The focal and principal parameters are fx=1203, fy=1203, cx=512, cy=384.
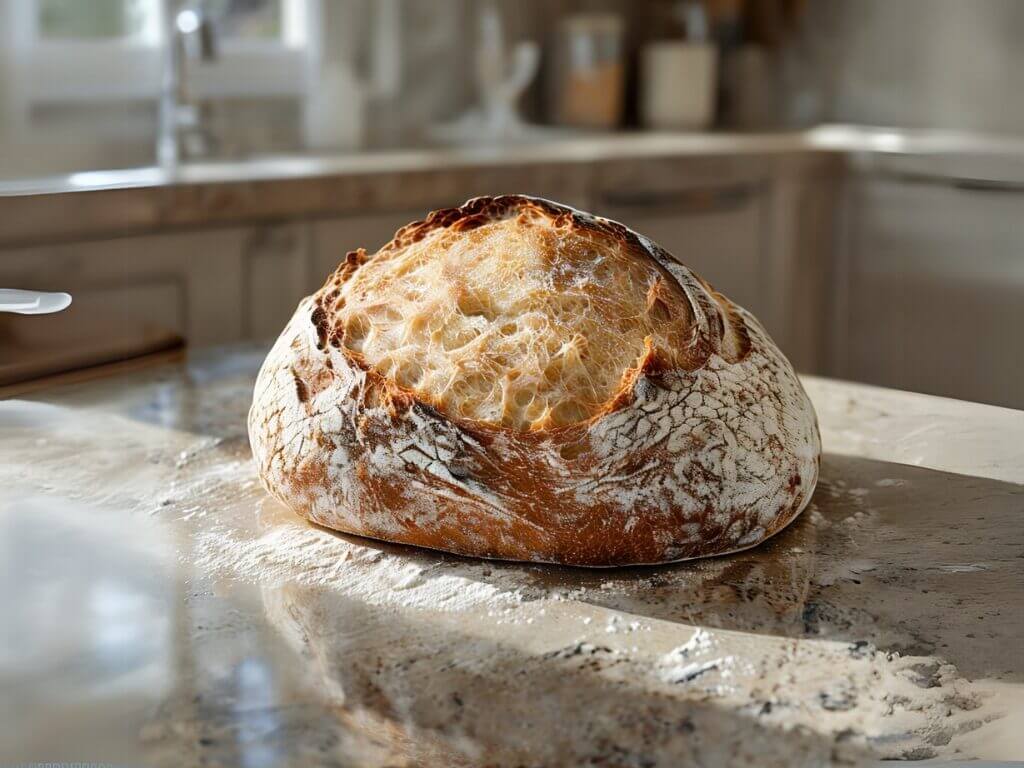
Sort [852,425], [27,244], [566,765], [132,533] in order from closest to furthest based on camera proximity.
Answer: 1. [566,765]
2. [132,533]
3. [852,425]
4. [27,244]

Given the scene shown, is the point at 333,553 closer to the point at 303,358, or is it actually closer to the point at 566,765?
the point at 303,358

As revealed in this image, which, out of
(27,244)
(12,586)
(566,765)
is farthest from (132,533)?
(27,244)

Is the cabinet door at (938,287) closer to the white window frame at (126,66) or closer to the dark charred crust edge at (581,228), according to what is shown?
the white window frame at (126,66)

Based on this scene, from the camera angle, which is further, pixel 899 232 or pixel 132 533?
pixel 899 232

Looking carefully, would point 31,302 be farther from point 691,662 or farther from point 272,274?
point 272,274

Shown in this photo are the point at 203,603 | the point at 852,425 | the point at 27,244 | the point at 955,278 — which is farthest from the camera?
the point at 955,278

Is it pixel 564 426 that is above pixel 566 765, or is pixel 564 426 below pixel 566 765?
above

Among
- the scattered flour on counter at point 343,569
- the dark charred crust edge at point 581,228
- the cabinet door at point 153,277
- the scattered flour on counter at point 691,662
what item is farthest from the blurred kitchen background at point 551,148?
the scattered flour on counter at point 691,662

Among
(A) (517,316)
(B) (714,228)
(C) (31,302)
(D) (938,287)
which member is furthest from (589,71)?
(A) (517,316)
